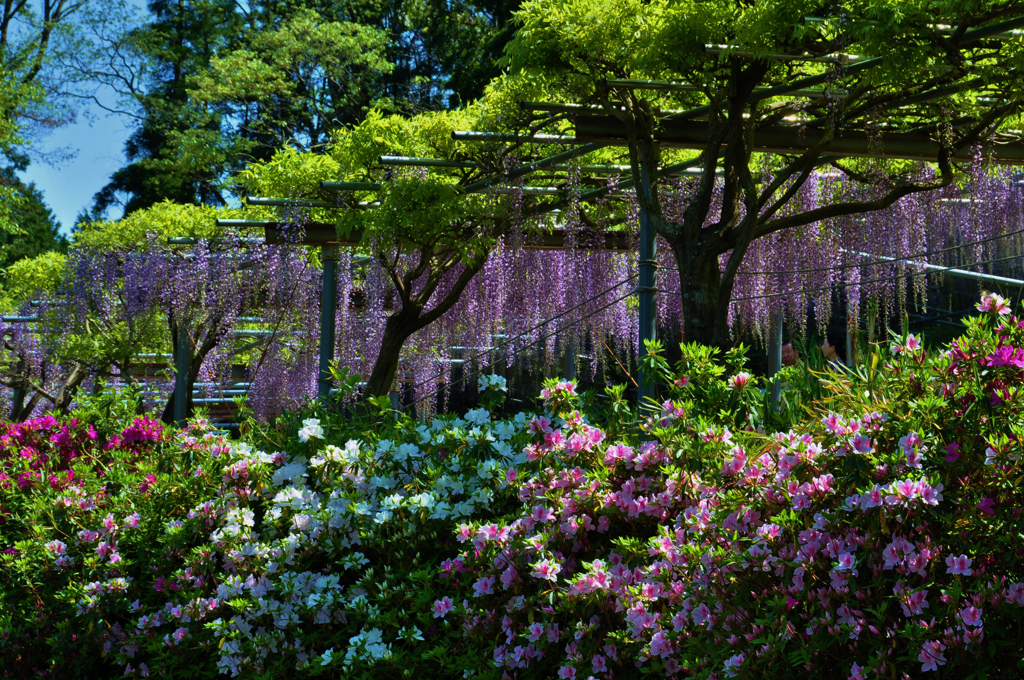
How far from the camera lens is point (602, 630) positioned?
2.43 meters

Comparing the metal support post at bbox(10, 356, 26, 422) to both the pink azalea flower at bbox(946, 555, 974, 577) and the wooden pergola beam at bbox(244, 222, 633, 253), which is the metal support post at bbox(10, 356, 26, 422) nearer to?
the wooden pergola beam at bbox(244, 222, 633, 253)

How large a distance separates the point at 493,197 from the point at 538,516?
535cm

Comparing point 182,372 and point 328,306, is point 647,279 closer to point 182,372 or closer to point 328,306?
point 328,306

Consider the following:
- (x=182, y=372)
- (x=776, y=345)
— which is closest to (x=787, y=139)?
(x=776, y=345)

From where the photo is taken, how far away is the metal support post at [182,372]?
10.1 meters

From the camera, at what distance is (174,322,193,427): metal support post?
10094 millimetres

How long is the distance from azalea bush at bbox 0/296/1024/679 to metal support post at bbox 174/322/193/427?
595 cm

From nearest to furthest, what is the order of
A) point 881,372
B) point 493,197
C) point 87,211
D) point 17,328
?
point 881,372 → point 493,197 → point 17,328 → point 87,211

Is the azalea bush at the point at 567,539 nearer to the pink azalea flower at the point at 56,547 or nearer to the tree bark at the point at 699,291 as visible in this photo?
the pink azalea flower at the point at 56,547

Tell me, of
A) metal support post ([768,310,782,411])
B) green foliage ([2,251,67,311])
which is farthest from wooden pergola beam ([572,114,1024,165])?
green foliage ([2,251,67,311])

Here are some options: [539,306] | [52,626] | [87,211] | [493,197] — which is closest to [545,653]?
[52,626]

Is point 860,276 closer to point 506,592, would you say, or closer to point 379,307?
point 379,307

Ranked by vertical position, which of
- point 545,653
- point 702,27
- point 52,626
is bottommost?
point 52,626

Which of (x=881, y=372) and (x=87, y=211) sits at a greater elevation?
(x=87, y=211)
